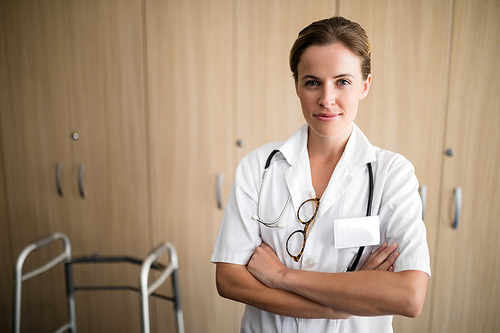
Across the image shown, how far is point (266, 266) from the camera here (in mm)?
992

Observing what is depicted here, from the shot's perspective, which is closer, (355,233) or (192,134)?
(355,233)

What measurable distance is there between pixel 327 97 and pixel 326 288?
56 centimetres

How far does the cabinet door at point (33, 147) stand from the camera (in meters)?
2.15

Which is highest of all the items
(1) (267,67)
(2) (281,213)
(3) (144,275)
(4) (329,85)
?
(1) (267,67)

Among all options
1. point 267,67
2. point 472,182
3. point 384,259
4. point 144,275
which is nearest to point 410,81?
point 472,182

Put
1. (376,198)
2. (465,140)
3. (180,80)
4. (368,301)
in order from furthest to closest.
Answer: (180,80) → (465,140) → (376,198) → (368,301)

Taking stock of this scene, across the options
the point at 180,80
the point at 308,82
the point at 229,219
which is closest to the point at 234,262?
the point at 229,219

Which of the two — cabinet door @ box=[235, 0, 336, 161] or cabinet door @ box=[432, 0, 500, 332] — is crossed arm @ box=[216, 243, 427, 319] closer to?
cabinet door @ box=[235, 0, 336, 161]

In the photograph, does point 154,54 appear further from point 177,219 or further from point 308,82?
point 308,82

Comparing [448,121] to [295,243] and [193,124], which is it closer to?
[295,243]

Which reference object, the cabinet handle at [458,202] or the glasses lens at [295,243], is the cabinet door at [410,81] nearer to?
the cabinet handle at [458,202]

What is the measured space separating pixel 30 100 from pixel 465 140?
2.81 metres

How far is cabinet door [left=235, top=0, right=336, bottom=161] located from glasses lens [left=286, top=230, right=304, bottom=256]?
1.06 m

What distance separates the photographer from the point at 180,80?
204 centimetres
